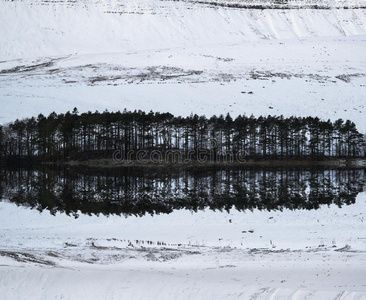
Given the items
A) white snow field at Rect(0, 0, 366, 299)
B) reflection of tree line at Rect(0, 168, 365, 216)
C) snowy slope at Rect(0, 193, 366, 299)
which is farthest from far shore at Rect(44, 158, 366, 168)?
snowy slope at Rect(0, 193, 366, 299)

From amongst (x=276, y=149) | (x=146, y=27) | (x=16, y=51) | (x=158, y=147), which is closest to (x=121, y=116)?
(x=158, y=147)

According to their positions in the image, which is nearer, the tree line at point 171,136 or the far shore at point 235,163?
the far shore at point 235,163

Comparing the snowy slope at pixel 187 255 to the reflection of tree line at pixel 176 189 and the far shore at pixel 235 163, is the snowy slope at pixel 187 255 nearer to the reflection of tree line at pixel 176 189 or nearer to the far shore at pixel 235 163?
the reflection of tree line at pixel 176 189

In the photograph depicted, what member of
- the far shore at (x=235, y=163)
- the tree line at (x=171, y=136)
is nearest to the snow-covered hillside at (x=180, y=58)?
the tree line at (x=171, y=136)

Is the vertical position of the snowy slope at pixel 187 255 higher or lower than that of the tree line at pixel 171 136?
lower

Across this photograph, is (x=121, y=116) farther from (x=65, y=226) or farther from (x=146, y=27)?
(x=146, y=27)

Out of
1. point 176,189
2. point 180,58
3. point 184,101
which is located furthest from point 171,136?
point 180,58
